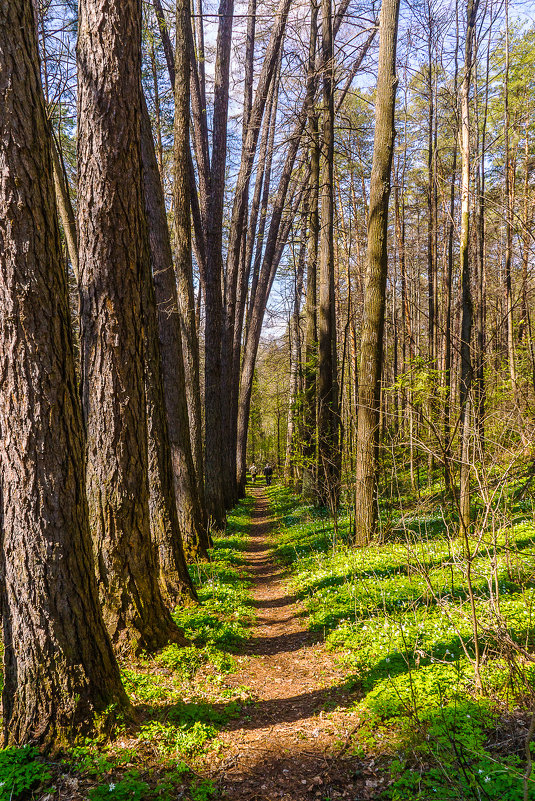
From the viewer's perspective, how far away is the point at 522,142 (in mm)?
16766

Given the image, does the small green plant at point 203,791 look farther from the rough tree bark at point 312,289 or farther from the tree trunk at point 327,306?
the rough tree bark at point 312,289

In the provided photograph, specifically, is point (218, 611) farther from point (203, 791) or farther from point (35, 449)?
point (35, 449)

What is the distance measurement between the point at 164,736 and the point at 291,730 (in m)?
1.04

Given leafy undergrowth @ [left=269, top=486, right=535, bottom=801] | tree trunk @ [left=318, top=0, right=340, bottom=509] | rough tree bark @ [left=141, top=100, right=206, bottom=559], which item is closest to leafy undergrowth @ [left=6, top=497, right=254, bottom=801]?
leafy undergrowth @ [left=269, top=486, right=535, bottom=801]

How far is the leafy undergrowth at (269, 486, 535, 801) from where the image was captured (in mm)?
2842

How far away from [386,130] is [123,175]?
4953mm

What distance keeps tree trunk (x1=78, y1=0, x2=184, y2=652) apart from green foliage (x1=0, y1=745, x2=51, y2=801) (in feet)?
5.04

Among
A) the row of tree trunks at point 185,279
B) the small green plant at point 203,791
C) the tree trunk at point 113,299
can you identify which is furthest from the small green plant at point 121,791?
the row of tree trunks at point 185,279

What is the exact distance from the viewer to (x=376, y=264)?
7707mm

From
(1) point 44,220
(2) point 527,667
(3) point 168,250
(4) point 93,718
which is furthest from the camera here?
(3) point 168,250

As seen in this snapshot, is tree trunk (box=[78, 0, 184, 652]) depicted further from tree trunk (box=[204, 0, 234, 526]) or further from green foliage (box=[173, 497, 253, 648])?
tree trunk (box=[204, 0, 234, 526])

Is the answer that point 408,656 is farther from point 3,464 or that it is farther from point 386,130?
point 386,130

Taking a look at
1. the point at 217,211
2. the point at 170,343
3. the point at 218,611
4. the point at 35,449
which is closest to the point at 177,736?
the point at 35,449

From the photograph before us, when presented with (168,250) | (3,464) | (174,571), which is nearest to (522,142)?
(168,250)
